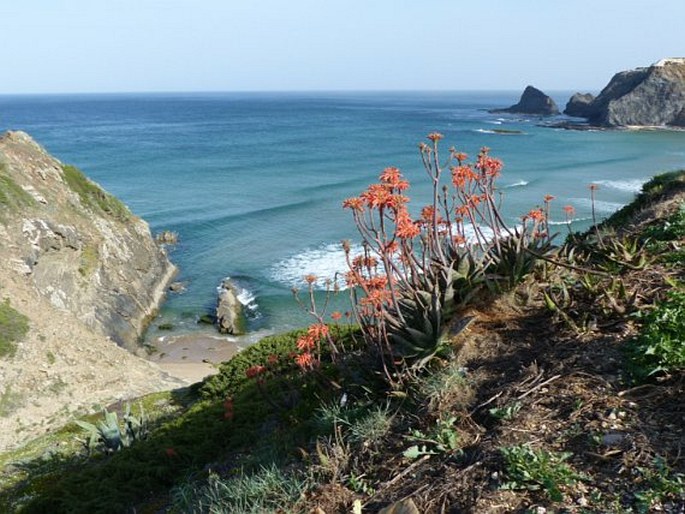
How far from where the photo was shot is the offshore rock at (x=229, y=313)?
86.5 ft

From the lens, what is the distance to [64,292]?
933 inches

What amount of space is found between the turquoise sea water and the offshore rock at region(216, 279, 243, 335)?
32.5 inches

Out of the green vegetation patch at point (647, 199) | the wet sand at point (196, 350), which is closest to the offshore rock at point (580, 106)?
the wet sand at point (196, 350)

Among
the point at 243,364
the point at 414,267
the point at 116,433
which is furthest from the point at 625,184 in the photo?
the point at 414,267

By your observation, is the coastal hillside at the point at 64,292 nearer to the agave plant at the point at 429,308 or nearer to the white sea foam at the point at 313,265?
the white sea foam at the point at 313,265

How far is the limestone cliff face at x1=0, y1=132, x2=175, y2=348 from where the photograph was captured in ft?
76.8

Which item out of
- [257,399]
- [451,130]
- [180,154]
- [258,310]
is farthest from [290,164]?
Answer: [257,399]

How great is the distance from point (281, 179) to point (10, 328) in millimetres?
39758

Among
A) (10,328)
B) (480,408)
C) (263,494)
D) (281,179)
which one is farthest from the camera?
(281,179)

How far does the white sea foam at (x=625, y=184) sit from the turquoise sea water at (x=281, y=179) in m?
0.09

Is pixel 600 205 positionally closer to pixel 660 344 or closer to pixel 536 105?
pixel 660 344

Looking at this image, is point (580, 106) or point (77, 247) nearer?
point (77, 247)

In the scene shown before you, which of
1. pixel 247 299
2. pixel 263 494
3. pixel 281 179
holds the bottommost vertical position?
pixel 247 299

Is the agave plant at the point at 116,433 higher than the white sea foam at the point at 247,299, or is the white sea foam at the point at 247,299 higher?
the agave plant at the point at 116,433
